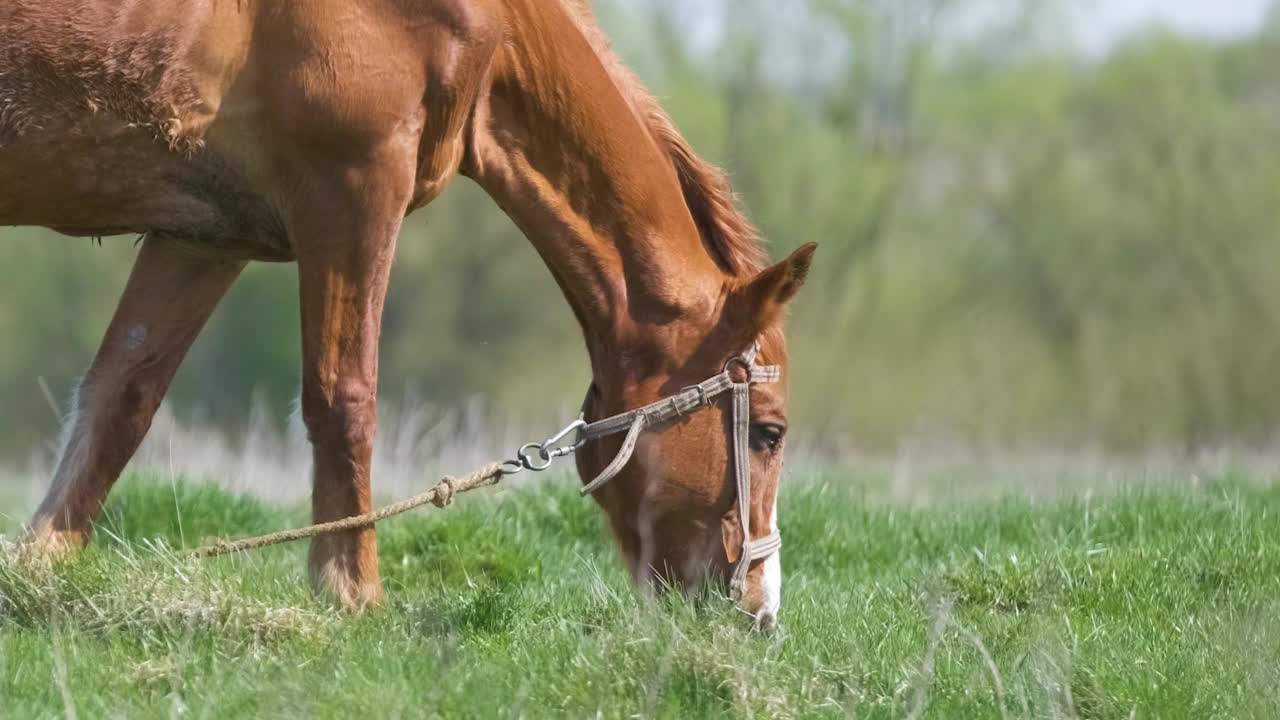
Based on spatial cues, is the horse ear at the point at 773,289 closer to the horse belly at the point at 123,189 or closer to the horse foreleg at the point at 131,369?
the horse belly at the point at 123,189

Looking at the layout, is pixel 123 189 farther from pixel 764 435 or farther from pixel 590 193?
pixel 764 435

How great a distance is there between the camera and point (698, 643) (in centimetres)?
346

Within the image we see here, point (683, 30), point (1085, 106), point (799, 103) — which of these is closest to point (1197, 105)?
point (1085, 106)

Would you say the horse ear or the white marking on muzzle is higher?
the horse ear

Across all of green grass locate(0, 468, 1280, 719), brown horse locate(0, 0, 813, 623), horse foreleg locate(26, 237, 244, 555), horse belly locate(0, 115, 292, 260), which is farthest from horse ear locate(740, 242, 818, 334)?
horse foreleg locate(26, 237, 244, 555)

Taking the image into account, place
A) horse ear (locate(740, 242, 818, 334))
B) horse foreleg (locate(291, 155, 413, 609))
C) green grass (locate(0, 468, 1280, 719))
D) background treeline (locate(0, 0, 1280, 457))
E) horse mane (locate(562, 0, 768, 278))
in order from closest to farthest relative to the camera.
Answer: green grass (locate(0, 468, 1280, 719)) → horse foreleg (locate(291, 155, 413, 609)) → horse ear (locate(740, 242, 818, 334)) → horse mane (locate(562, 0, 768, 278)) → background treeline (locate(0, 0, 1280, 457))

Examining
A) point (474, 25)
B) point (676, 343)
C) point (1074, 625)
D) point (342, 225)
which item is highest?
point (474, 25)

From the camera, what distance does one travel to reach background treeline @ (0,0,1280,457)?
24.3 metres

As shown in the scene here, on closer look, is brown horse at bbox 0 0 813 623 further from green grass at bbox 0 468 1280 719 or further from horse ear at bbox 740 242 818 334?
green grass at bbox 0 468 1280 719

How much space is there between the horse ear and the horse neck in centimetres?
14

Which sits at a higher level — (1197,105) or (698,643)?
(1197,105)

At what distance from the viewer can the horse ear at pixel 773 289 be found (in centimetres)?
455

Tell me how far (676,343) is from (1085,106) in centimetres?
2353

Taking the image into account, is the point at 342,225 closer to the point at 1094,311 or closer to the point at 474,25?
the point at 474,25
